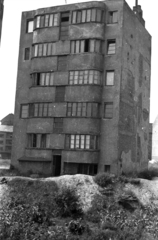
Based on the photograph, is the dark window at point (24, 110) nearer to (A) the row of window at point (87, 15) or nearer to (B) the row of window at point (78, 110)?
(B) the row of window at point (78, 110)

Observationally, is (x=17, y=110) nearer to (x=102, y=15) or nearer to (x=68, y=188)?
(x=102, y=15)

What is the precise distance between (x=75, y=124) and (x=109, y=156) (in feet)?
15.9

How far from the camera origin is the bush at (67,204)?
86.1 ft

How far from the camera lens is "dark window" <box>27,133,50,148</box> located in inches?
1595

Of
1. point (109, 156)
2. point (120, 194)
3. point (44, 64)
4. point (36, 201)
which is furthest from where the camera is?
point (44, 64)

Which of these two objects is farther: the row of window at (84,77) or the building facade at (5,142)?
the building facade at (5,142)

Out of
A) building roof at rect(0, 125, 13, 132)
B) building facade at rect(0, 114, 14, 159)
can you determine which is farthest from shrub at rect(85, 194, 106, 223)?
building roof at rect(0, 125, 13, 132)

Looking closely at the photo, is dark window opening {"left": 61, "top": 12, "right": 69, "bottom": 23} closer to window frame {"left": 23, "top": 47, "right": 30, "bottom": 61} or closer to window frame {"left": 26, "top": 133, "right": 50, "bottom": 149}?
window frame {"left": 23, "top": 47, "right": 30, "bottom": 61}

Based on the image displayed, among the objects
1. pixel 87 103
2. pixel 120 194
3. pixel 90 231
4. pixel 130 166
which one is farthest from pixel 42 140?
pixel 90 231

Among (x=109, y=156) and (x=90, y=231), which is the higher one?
(x=109, y=156)

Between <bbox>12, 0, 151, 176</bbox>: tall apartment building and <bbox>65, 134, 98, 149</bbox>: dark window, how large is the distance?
7 cm

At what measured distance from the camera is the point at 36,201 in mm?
26672

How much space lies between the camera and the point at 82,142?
39.1 m

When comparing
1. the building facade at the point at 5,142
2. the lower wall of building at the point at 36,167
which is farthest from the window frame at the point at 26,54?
the building facade at the point at 5,142
